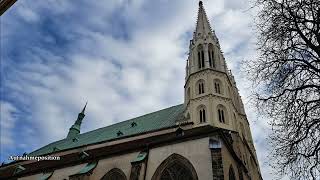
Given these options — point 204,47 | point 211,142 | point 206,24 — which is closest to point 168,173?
point 211,142

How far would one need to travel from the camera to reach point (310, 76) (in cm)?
812

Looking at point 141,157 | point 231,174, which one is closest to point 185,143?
point 141,157

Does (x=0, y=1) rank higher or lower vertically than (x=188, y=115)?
lower

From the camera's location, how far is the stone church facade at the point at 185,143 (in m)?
16.0

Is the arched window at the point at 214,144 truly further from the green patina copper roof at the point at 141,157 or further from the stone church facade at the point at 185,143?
the green patina copper roof at the point at 141,157

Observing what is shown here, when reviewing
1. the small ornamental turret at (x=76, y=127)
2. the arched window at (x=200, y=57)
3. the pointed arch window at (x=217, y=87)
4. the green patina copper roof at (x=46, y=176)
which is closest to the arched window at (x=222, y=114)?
the pointed arch window at (x=217, y=87)

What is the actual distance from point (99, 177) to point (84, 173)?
2.97 ft

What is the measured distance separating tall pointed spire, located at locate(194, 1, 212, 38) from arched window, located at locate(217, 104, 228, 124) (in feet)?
30.5

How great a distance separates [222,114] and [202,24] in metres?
12.0

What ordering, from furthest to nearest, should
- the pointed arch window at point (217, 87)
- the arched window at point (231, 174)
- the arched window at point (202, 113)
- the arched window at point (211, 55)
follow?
the arched window at point (211, 55) → the pointed arch window at point (217, 87) → the arched window at point (202, 113) → the arched window at point (231, 174)

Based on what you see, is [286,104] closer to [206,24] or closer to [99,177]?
[99,177]

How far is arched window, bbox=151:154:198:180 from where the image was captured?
15.5 meters

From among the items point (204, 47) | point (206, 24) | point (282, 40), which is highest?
point (206, 24)

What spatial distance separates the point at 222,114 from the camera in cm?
2384
